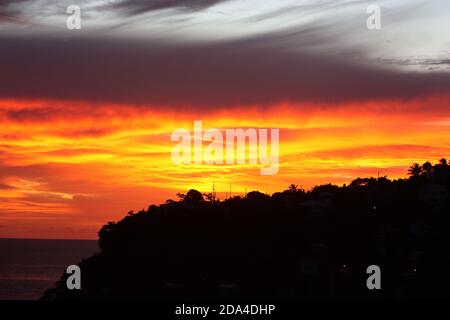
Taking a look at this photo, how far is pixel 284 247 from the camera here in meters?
69.8

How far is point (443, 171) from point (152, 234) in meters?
33.3

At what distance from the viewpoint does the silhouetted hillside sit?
60094 millimetres

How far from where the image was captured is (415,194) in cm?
7631

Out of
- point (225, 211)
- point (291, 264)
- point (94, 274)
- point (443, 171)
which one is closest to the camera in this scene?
point (291, 264)

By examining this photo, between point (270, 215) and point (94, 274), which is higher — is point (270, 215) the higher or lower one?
the higher one

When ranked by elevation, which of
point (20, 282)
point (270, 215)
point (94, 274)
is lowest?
point (20, 282)

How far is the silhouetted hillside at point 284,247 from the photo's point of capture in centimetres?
6009
